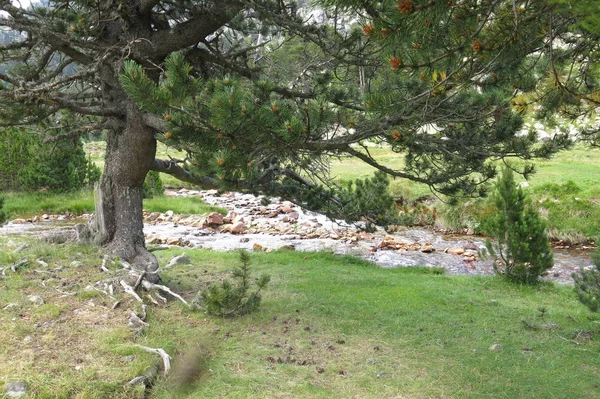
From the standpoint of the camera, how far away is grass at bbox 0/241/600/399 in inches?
172

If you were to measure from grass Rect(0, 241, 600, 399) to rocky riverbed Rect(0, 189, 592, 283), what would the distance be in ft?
10.8

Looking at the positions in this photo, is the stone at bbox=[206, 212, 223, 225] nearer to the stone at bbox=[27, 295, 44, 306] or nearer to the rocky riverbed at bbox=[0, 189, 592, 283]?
the rocky riverbed at bbox=[0, 189, 592, 283]

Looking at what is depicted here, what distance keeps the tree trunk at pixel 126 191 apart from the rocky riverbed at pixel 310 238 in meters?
4.21

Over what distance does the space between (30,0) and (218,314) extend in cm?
479

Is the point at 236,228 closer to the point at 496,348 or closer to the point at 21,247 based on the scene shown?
the point at 21,247

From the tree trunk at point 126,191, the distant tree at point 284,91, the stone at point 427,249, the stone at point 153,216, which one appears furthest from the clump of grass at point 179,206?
the tree trunk at point 126,191

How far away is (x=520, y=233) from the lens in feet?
26.5

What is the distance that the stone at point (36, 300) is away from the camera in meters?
5.60

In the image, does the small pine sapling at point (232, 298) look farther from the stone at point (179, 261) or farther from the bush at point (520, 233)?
the bush at point (520, 233)

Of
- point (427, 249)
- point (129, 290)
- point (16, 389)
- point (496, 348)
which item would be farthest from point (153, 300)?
point (427, 249)

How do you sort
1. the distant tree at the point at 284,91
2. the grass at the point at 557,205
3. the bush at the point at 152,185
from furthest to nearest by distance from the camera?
the bush at the point at 152,185, the grass at the point at 557,205, the distant tree at the point at 284,91

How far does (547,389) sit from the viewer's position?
4.51m

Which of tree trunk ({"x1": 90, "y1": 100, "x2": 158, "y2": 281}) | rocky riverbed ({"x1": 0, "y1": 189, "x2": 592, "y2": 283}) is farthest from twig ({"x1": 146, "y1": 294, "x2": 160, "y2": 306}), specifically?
rocky riverbed ({"x1": 0, "y1": 189, "x2": 592, "y2": 283})

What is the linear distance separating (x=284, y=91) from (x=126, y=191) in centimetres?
269
